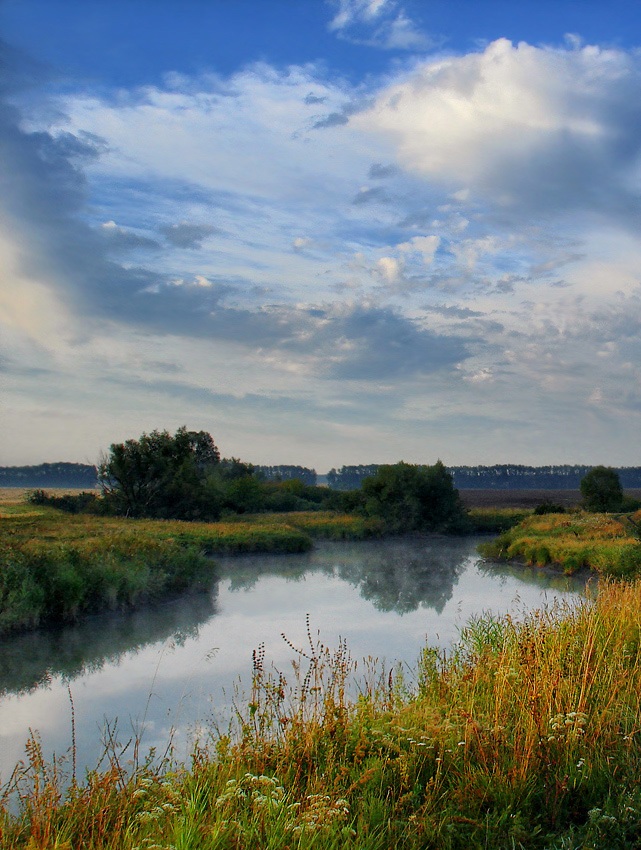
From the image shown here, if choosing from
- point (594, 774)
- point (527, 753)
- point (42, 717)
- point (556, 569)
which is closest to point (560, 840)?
point (527, 753)

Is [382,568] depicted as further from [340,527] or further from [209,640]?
[209,640]

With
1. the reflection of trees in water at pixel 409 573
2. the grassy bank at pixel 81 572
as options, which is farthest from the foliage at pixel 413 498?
the grassy bank at pixel 81 572

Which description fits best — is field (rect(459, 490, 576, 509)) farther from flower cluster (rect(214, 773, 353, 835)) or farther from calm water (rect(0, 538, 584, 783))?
flower cluster (rect(214, 773, 353, 835))

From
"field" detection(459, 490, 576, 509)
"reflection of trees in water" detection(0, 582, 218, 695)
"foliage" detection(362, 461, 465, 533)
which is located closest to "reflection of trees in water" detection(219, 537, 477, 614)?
"foliage" detection(362, 461, 465, 533)

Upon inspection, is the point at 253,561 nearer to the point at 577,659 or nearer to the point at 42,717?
the point at 42,717

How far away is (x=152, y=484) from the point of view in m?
39.7

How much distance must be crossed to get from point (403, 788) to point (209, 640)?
7948 mm

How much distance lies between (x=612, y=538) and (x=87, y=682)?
65.6 ft

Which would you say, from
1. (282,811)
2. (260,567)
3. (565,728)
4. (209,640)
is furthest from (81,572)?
(565,728)

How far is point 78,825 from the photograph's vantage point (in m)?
4.01

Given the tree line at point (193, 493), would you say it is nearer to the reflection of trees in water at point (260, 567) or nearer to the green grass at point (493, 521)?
the green grass at point (493, 521)

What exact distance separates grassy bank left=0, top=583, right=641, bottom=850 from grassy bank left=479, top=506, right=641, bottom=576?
12.5 m

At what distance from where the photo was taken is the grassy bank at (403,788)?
141 inches

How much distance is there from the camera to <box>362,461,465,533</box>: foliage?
37.0 m
